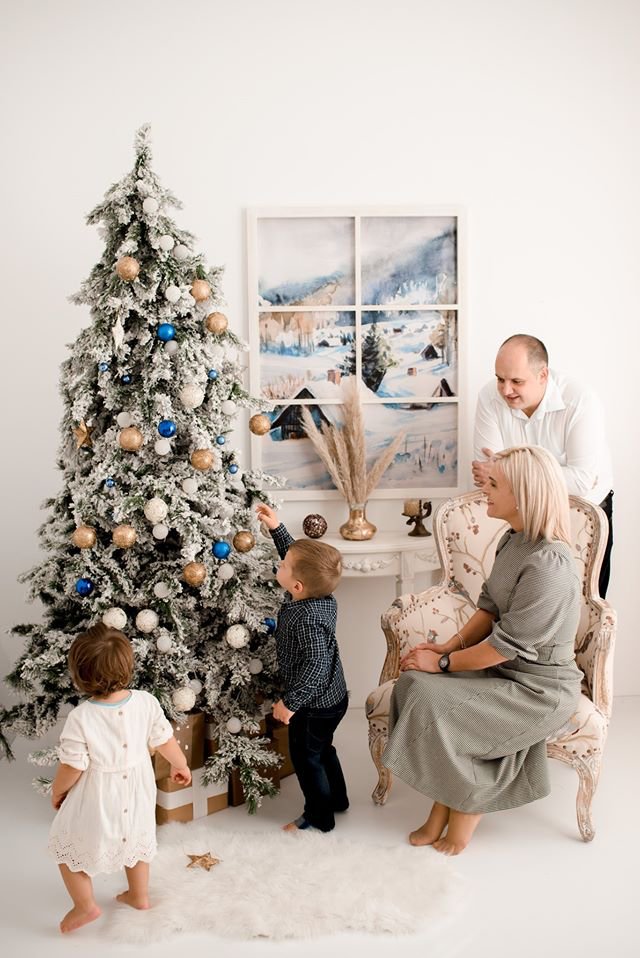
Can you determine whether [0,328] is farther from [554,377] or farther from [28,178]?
[554,377]

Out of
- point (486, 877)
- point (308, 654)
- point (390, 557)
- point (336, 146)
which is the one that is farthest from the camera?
point (336, 146)

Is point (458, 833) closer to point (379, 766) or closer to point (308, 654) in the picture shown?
point (379, 766)

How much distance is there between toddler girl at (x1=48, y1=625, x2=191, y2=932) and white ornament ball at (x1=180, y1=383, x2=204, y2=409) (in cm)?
90

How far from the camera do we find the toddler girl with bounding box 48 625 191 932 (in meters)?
2.42

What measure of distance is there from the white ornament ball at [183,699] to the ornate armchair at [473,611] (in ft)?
2.15

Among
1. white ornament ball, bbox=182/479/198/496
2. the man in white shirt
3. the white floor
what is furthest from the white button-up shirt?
white ornament ball, bbox=182/479/198/496

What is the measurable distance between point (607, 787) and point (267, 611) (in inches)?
59.2

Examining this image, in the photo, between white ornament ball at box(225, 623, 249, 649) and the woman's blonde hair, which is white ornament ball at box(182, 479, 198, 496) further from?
the woman's blonde hair

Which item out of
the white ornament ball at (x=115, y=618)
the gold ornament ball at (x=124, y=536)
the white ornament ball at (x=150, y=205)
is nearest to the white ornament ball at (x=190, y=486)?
the gold ornament ball at (x=124, y=536)

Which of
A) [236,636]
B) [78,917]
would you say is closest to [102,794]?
[78,917]

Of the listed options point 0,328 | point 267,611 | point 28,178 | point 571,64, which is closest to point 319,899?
point 267,611

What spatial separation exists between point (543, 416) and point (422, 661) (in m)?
1.32

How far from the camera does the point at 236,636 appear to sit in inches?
123

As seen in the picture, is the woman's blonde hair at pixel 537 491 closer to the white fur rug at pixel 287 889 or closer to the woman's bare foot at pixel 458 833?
the woman's bare foot at pixel 458 833
